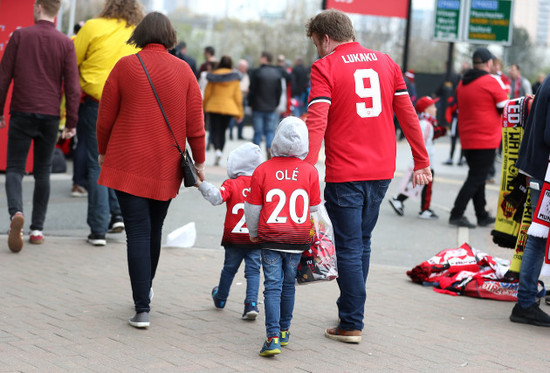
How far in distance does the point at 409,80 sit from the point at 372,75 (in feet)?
45.5

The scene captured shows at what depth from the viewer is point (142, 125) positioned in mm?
5141

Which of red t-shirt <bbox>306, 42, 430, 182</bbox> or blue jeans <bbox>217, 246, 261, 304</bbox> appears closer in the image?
red t-shirt <bbox>306, 42, 430, 182</bbox>

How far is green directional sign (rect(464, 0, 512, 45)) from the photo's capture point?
20.1m

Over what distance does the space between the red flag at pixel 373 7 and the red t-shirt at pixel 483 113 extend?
10235 mm

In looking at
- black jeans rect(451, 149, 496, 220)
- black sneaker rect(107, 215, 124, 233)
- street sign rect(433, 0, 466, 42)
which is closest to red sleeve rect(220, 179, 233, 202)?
black sneaker rect(107, 215, 124, 233)

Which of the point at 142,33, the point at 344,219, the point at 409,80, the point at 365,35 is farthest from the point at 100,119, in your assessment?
the point at 365,35

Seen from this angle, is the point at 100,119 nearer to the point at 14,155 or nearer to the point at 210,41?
the point at 14,155

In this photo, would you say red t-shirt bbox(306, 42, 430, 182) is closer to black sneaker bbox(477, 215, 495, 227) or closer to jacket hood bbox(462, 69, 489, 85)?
jacket hood bbox(462, 69, 489, 85)

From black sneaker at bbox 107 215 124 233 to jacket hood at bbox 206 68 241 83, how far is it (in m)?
6.68

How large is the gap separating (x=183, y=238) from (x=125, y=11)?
6.69 feet

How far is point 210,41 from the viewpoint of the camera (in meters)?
32.4

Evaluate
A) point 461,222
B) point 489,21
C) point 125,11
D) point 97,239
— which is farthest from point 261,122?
point 97,239

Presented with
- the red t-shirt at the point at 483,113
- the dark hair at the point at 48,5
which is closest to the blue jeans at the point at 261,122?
the red t-shirt at the point at 483,113

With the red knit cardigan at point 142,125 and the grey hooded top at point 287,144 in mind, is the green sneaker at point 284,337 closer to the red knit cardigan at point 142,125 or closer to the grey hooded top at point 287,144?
the grey hooded top at point 287,144
